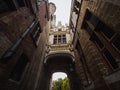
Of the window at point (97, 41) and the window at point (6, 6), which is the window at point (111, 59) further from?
the window at point (6, 6)

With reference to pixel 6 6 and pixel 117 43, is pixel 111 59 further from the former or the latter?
pixel 6 6

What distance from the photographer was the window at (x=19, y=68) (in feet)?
15.0

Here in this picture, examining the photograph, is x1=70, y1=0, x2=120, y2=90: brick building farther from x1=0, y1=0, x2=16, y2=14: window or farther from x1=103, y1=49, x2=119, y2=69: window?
x1=0, y1=0, x2=16, y2=14: window

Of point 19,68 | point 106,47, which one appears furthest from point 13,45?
point 106,47

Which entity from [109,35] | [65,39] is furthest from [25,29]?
[65,39]

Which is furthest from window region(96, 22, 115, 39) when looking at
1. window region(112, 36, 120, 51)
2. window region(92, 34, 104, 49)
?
window region(92, 34, 104, 49)

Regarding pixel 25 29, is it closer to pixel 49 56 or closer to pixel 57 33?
pixel 49 56

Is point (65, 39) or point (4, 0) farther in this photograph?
point (65, 39)

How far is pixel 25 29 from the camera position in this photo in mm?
5301

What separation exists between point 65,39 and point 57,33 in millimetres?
1289

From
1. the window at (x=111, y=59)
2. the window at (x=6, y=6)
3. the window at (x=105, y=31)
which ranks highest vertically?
the window at (x=6, y=6)

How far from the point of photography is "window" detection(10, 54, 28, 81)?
15.0ft

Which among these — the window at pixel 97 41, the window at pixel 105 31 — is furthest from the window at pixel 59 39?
the window at pixel 105 31

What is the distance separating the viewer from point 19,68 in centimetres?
505
